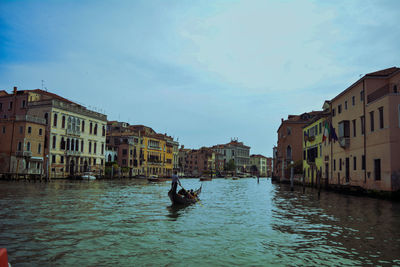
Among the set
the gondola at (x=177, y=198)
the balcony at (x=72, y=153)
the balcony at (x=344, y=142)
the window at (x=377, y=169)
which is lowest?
the gondola at (x=177, y=198)

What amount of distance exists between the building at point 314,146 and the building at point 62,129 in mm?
32997

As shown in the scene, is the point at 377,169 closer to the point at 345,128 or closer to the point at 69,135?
the point at 345,128

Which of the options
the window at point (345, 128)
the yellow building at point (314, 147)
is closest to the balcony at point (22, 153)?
the yellow building at point (314, 147)

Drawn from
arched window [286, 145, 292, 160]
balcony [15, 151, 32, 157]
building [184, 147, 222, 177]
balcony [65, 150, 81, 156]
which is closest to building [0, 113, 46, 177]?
balcony [15, 151, 32, 157]

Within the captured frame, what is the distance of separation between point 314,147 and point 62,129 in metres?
35.1

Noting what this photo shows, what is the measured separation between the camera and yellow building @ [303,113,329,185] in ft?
122

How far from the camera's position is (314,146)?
131ft

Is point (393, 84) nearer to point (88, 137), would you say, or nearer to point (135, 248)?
point (135, 248)

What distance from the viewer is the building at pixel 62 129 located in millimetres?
48188

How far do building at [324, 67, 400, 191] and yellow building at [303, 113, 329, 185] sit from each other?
4.72 m

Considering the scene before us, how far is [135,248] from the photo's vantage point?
857 centimetres

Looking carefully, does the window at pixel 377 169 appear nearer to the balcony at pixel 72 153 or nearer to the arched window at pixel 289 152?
the arched window at pixel 289 152

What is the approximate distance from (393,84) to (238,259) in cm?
1943

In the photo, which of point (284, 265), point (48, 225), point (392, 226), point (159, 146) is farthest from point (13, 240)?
point (159, 146)
